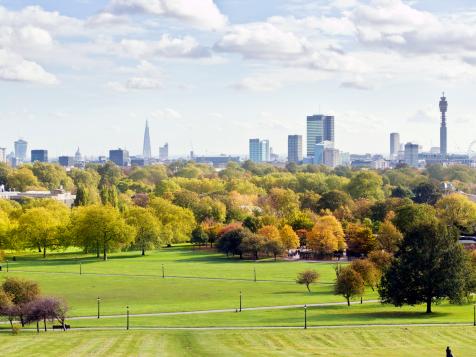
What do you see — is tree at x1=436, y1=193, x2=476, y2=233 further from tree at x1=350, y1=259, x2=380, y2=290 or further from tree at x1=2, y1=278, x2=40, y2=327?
tree at x1=2, y1=278, x2=40, y2=327

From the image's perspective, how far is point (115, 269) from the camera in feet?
318

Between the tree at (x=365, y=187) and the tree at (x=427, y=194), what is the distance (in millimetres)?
10503

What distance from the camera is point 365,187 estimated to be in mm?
162750

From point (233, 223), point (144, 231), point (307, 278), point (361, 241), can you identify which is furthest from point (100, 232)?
point (307, 278)

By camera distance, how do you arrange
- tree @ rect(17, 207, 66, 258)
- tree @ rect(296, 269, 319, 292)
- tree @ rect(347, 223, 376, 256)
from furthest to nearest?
tree @ rect(17, 207, 66, 258) → tree @ rect(347, 223, 376, 256) → tree @ rect(296, 269, 319, 292)

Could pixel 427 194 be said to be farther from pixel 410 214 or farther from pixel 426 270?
pixel 426 270

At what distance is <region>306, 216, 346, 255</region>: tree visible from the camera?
107750mm

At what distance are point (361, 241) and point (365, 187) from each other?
189 feet

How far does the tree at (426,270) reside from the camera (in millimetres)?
63625

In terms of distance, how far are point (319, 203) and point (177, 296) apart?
243 ft

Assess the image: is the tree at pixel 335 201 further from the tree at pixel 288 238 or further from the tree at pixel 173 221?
the tree at pixel 288 238

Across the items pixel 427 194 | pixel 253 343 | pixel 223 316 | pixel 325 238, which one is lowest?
pixel 223 316

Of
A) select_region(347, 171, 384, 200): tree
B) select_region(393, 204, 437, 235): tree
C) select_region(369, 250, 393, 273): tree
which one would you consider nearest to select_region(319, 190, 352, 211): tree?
select_region(347, 171, 384, 200): tree

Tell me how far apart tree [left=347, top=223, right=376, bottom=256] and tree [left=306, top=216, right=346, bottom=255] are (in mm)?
1969
